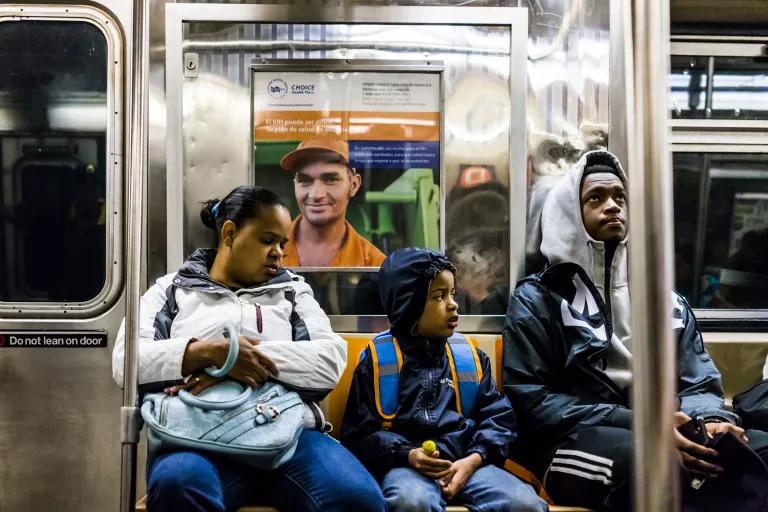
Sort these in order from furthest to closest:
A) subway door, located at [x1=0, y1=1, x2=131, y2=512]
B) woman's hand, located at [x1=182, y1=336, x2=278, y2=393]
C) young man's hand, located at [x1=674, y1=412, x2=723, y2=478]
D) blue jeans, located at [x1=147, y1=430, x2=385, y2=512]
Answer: subway door, located at [x1=0, y1=1, x2=131, y2=512] → young man's hand, located at [x1=674, y1=412, x2=723, y2=478] → woman's hand, located at [x1=182, y1=336, x2=278, y2=393] → blue jeans, located at [x1=147, y1=430, x2=385, y2=512]

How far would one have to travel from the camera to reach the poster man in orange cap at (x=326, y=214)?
3.11m

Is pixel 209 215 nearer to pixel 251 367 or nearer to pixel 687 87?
pixel 251 367

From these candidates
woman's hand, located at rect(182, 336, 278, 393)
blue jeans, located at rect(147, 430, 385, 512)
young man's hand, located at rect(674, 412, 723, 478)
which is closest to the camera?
blue jeans, located at rect(147, 430, 385, 512)

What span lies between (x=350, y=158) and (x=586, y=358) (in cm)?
132

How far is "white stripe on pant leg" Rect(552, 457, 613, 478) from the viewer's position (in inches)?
93.3

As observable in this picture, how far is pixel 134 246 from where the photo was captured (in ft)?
5.82

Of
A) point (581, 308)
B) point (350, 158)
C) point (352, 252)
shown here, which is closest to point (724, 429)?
point (581, 308)

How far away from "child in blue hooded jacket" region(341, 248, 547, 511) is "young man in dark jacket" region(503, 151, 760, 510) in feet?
0.56

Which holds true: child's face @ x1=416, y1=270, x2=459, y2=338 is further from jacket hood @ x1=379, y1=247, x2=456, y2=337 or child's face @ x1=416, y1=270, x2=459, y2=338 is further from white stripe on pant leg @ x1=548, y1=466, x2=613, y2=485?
white stripe on pant leg @ x1=548, y1=466, x2=613, y2=485

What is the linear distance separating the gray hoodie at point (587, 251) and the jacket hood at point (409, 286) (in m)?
0.53

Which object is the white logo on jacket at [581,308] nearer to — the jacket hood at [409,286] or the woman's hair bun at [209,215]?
the jacket hood at [409,286]

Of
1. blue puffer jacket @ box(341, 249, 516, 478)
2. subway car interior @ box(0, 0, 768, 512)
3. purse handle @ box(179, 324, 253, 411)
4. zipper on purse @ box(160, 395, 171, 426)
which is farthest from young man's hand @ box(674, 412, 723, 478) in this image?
zipper on purse @ box(160, 395, 171, 426)

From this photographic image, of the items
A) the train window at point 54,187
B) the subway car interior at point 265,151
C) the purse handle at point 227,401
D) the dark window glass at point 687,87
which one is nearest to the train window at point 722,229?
the dark window glass at point 687,87

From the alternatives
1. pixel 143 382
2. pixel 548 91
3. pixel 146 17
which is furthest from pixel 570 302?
pixel 146 17
